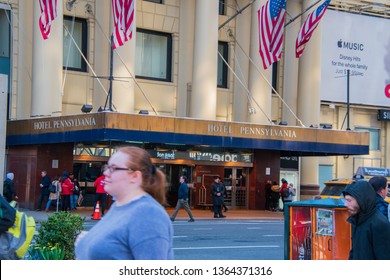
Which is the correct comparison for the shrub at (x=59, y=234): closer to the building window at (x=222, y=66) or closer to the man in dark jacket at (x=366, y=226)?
the man in dark jacket at (x=366, y=226)

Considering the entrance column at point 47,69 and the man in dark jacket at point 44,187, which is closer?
the man in dark jacket at point 44,187

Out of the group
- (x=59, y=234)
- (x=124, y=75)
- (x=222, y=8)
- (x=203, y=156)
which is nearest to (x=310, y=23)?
(x=222, y=8)

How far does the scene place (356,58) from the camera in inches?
1774

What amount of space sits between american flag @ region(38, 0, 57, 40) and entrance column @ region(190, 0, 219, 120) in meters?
7.87

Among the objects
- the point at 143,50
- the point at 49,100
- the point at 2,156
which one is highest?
the point at 143,50

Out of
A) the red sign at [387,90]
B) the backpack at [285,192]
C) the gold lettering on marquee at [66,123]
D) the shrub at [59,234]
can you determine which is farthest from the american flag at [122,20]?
the red sign at [387,90]

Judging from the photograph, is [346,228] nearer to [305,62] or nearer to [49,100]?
[49,100]

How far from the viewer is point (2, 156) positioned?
72.5 ft

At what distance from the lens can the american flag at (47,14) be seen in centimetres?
3039

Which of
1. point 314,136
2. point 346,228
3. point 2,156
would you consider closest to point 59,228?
point 346,228

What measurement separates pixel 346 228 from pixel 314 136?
25239mm

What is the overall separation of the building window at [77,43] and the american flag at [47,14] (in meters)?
4.67

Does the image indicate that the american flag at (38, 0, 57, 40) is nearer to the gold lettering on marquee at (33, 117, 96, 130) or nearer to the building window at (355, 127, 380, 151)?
the gold lettering on marquee at (33, 117, 96, 130)

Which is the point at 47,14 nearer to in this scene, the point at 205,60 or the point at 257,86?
the point at 205,60
